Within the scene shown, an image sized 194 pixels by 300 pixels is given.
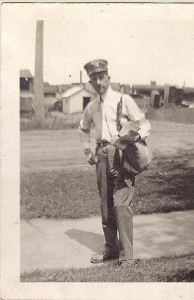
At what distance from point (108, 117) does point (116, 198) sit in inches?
13.0

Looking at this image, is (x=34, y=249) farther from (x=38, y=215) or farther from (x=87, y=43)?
(x=87, y=43)

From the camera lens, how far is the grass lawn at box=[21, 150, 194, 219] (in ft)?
11.9

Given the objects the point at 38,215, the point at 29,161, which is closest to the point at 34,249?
the point at 38,215

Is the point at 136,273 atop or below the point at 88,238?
below

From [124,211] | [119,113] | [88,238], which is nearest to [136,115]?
[119,113]

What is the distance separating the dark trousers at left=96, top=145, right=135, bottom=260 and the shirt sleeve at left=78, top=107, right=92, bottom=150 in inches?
2.2

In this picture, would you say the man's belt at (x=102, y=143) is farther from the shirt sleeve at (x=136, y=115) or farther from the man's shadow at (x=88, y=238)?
the man's shadow at (x=88, y=238)

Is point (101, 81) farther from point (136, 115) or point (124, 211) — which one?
point (124, 211)

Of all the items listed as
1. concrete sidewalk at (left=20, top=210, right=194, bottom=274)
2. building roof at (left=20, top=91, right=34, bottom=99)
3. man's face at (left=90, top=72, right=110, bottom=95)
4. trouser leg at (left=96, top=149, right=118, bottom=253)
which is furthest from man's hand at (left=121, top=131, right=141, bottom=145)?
building roof at (left=20, top=91, right=34, bottom=99)

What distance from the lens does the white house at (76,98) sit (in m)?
3.59

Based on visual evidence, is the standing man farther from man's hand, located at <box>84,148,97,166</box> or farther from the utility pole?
the utility pole

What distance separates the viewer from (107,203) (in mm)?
3609

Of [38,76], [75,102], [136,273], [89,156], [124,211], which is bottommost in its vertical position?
[136,273]

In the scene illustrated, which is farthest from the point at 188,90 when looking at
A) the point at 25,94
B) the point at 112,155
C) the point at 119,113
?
the point at 25,94
